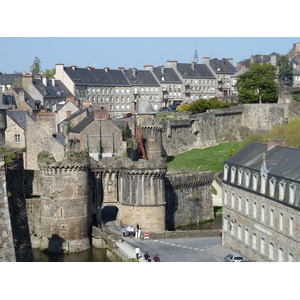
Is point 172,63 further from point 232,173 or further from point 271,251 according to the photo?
point 271,251

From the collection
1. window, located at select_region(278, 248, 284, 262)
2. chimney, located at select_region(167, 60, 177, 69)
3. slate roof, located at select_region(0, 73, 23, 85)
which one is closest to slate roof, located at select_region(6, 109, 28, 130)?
window, located at select_region(278, 248, 284, 262)

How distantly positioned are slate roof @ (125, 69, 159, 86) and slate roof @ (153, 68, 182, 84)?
1.01 m

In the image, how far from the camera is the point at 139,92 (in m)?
109

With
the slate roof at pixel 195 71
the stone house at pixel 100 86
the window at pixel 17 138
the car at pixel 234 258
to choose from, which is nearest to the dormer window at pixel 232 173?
the car at pixel 234 258

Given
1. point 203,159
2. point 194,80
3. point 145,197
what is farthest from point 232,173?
point 194,80

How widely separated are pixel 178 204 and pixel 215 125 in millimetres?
32334

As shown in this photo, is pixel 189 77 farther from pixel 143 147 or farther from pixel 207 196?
pixel 207 196

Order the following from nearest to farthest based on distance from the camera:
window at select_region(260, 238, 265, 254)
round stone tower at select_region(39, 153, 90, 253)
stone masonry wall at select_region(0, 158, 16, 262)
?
1. stone masonry wall at select_region(0, 158, 16, 262)
2. window at select_region(260, 238, 265, 254)
3. round stone tower at select_region(39, 153, 90, 253)

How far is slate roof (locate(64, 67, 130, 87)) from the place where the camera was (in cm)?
10111

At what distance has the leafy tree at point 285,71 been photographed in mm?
104625

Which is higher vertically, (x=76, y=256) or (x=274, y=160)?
(x=274, y=160)

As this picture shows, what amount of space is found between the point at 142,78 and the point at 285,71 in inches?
822

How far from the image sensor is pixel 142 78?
110 meters

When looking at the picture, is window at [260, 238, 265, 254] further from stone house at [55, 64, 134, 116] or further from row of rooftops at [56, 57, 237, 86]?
row of rooftops at [56, 57, 237, 86]
